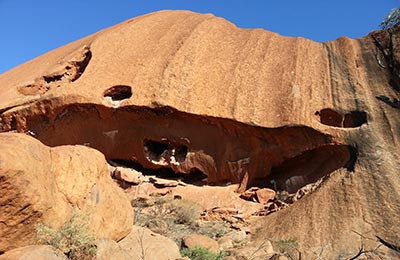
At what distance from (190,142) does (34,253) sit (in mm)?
7363

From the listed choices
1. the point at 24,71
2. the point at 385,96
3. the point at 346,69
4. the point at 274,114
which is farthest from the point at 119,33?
the point at 385,96

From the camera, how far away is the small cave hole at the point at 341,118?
11.2m

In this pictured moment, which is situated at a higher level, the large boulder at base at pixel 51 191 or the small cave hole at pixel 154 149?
the small cave hole at pixel 154 149

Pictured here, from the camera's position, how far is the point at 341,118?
11.4 m

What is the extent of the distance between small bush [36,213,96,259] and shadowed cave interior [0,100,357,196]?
6402mm

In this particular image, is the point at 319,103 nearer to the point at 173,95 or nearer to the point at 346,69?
the point at 346,69

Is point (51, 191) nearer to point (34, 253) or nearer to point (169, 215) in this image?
point (34, 253)

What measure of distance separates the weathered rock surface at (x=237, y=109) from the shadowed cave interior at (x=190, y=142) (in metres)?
0.02

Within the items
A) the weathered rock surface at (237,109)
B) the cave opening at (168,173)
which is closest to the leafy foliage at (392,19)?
the weathered rock surface at (237,109)

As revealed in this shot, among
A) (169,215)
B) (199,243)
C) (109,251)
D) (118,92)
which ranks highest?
(118,92)

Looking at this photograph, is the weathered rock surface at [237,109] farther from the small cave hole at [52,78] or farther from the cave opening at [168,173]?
the cave opening at [168,173]

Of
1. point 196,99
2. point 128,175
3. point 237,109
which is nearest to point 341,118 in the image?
point 237,109

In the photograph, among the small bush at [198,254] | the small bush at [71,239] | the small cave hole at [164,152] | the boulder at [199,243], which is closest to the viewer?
the small bush at [71,239]

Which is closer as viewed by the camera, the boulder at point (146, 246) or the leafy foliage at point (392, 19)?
the boulder at point (146, 246)
